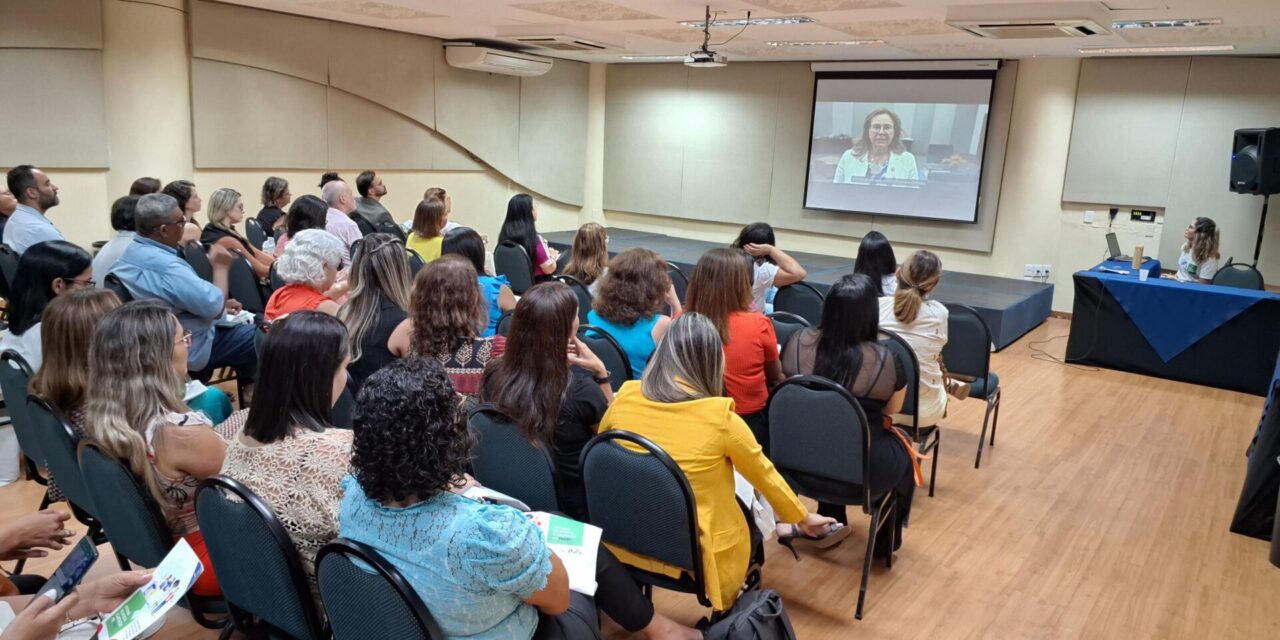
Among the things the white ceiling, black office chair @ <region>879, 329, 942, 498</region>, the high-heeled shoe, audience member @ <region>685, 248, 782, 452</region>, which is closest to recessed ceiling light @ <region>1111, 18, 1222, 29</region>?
the white ceiling

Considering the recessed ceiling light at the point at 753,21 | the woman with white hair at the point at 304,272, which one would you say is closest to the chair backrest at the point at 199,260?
the woman with white hair at the point at 304,272

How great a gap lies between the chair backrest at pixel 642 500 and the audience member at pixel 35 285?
227 cm

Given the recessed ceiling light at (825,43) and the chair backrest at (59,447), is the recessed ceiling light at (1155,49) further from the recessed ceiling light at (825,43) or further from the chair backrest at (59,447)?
the chair backrest at (59,447)

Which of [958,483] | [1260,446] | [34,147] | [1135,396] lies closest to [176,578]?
[958,483]

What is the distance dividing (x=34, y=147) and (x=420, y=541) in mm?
7220

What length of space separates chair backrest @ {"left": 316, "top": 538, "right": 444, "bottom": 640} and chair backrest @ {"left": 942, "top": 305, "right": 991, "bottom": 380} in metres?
3.49

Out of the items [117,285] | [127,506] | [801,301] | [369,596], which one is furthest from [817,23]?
[369,596]

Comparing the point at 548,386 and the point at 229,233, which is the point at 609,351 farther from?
the point at 229,233

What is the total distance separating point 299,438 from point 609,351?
5.11ft

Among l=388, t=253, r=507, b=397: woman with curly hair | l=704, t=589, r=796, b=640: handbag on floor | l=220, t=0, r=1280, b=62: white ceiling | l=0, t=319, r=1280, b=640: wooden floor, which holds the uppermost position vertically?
l=220, t=0, r=1280, b=62: white ceiling

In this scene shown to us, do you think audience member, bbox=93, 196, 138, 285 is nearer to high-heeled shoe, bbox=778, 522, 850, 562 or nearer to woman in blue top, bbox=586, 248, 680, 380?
woman in blue top, bbox=586, 248, 680, 380

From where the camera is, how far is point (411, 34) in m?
9.37

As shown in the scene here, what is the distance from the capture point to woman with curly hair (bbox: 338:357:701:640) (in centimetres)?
148

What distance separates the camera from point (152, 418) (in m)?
2.05
